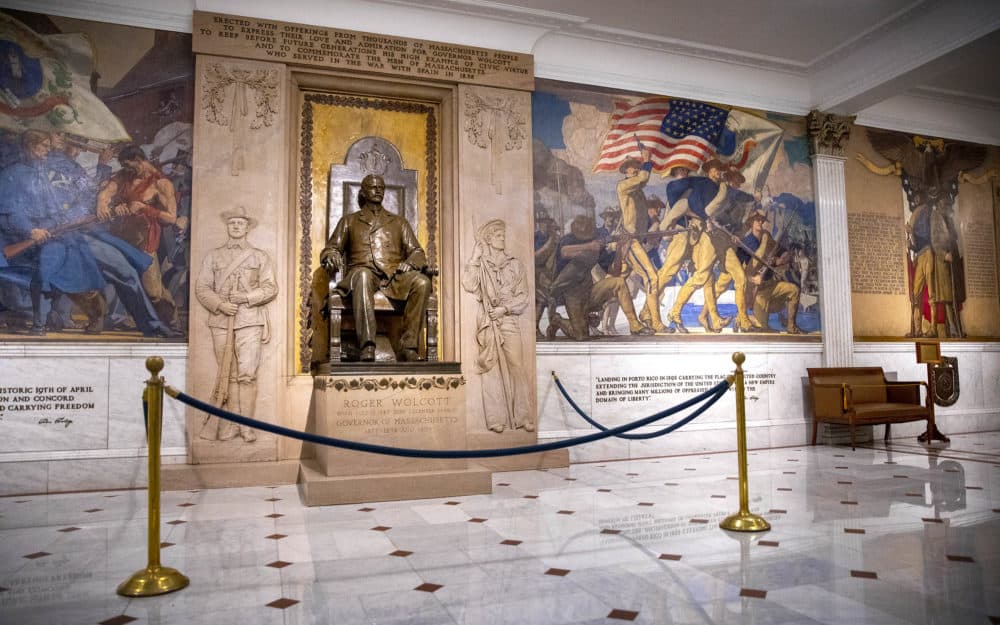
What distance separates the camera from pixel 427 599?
3.50 meters

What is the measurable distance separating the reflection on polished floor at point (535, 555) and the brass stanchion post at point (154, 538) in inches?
3.7

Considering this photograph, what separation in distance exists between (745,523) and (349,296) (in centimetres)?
450

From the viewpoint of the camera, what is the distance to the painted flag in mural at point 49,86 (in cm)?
733

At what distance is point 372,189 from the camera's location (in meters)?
7.67

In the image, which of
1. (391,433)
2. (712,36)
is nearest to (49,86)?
(391,433)

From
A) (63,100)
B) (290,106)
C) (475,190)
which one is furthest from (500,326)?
(63,100)

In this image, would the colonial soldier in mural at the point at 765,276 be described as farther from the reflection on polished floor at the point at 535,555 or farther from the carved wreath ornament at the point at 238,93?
the carved wreath ornament at the point at 238,93

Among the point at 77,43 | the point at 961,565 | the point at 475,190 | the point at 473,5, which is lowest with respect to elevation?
the point at 961,565

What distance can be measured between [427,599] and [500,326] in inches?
204

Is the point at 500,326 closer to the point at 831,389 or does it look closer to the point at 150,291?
the point at 150,291

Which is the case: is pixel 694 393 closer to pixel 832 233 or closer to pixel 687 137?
pixel 832 233

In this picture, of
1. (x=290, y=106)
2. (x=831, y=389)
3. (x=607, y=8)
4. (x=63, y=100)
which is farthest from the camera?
(x=831, y=389)

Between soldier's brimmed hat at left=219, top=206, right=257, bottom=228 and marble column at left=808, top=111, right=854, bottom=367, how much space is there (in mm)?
8391

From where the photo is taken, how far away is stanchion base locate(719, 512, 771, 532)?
482 cm
